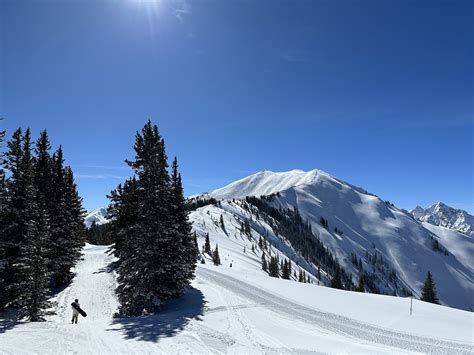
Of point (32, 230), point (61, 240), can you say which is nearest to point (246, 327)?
point (32, 230)

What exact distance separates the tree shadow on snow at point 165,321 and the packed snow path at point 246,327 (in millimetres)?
53

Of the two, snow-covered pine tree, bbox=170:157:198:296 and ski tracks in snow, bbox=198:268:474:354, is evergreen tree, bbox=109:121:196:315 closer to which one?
snow-covered pine tree, bbox=170:157:198:296

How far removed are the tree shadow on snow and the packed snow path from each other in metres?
0.05

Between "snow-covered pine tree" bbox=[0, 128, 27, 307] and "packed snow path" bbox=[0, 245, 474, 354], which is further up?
"snow-covered pine tree" bbox=[0, 128, 27, 307]

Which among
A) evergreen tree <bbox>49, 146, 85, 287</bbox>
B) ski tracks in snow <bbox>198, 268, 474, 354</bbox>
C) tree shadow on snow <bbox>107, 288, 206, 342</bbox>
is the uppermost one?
evergreen tree <bbox>49, 146, 85, 287</bbox>

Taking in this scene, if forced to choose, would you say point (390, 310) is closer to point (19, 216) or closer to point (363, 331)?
point (363, 331)

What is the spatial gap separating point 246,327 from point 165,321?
498 centimetres

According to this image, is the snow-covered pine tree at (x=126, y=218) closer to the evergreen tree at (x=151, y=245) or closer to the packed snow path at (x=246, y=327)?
the evergreen tree at (x=151, y=245)

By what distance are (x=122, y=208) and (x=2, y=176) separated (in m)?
13.4

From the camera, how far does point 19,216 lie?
24141mm

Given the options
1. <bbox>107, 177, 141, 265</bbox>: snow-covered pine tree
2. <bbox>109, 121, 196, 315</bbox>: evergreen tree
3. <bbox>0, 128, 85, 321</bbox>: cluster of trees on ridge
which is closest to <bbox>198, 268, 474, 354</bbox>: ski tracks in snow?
<bbox>109, 121, 196, 315</bbox>: evergreen tree

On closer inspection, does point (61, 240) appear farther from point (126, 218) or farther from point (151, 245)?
point (151, 245)

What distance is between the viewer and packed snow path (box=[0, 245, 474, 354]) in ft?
47.9

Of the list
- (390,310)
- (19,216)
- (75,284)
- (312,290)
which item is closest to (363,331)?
(390,310)
